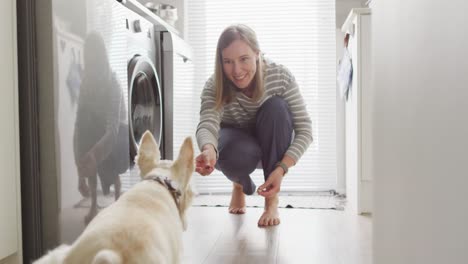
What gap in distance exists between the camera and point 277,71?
2457 mm

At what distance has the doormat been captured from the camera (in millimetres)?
3124

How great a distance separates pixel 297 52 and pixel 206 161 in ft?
7.00

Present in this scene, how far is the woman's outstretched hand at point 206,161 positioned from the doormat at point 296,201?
98cm

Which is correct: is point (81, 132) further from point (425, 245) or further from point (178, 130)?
point (178, 130)

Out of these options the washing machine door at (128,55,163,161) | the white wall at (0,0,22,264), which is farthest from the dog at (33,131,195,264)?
the washing machine door at (128,55,163,161)

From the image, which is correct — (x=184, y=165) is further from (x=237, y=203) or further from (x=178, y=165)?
(x=237, y=203)

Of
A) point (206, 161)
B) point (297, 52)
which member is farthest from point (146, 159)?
point (297, 52)

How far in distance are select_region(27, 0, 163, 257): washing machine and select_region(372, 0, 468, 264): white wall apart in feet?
2.94

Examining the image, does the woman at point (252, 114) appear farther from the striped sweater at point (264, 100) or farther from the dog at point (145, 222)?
the dog at point (145, 222)

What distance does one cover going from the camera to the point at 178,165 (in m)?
1.34

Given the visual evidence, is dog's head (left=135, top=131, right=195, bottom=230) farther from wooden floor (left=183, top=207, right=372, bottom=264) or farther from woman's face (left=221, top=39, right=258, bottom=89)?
woman's face (left=221, top=39, right=258, bottom=89)

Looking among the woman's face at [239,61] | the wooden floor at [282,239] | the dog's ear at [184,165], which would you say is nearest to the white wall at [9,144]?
the dog's ear at [184,165]

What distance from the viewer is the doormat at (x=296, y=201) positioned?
3.12 metres

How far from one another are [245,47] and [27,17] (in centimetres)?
107
